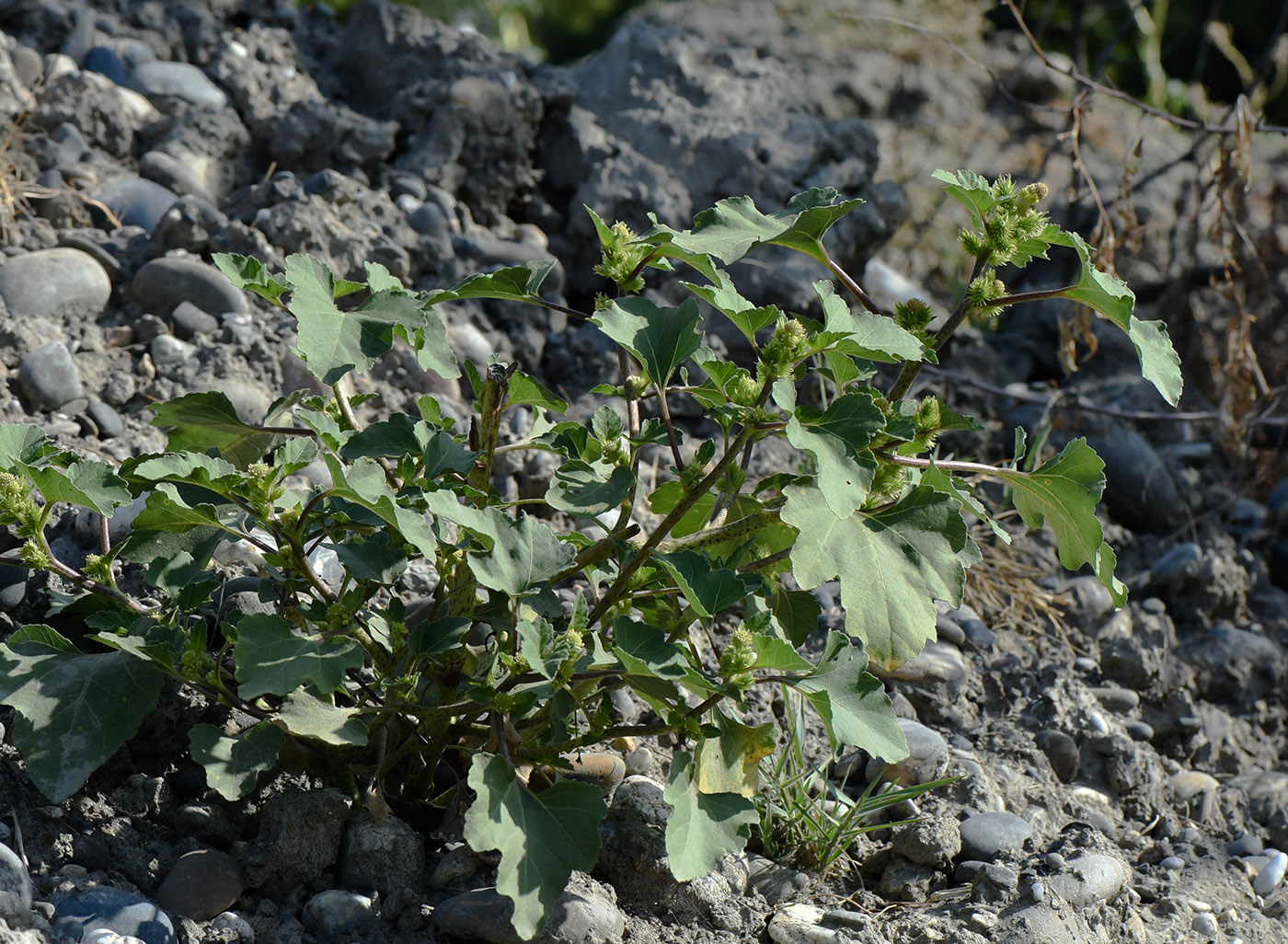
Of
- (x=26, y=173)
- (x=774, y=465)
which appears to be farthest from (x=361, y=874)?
(x=26, y=173)

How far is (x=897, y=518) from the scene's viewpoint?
1.58 metres

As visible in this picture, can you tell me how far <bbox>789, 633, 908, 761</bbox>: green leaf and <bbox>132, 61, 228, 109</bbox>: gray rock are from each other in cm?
303

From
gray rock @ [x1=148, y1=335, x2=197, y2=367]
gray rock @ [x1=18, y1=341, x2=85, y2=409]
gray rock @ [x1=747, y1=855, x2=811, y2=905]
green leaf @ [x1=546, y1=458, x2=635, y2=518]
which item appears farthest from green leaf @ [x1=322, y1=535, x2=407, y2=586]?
gray rock @ [x1=148, y1=335, x2=197, y2=367]

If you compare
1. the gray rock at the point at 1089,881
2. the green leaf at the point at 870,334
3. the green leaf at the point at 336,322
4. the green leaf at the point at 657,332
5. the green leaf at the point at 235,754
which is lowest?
the gray rock at the point at 1089,881

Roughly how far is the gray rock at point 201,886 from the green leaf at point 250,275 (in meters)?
0.85

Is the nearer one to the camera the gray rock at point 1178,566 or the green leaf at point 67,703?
the green leaf at point 67,703

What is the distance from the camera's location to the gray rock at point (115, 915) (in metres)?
1.57

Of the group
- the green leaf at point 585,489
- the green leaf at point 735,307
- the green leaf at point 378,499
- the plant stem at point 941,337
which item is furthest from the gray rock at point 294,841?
the plant stem at point 941,337

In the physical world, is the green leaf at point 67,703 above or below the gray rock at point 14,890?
above

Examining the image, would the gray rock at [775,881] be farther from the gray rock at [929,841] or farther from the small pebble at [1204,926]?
the small pebble at [1204,926]

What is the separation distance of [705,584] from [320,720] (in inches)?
22.7

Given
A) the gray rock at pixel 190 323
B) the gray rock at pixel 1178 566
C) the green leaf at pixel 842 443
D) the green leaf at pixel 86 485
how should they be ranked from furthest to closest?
the gray rock at pixel 1178 566 → the gray rock at pixel 190 323 → the green leaf at pixel 86 485 → the green leaf at pixel 842 443

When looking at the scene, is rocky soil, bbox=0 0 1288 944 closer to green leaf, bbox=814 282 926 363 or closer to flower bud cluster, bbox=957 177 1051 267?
green leaf, bbox=814 282 926 363

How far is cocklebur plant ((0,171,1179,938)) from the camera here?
1.50 metres
